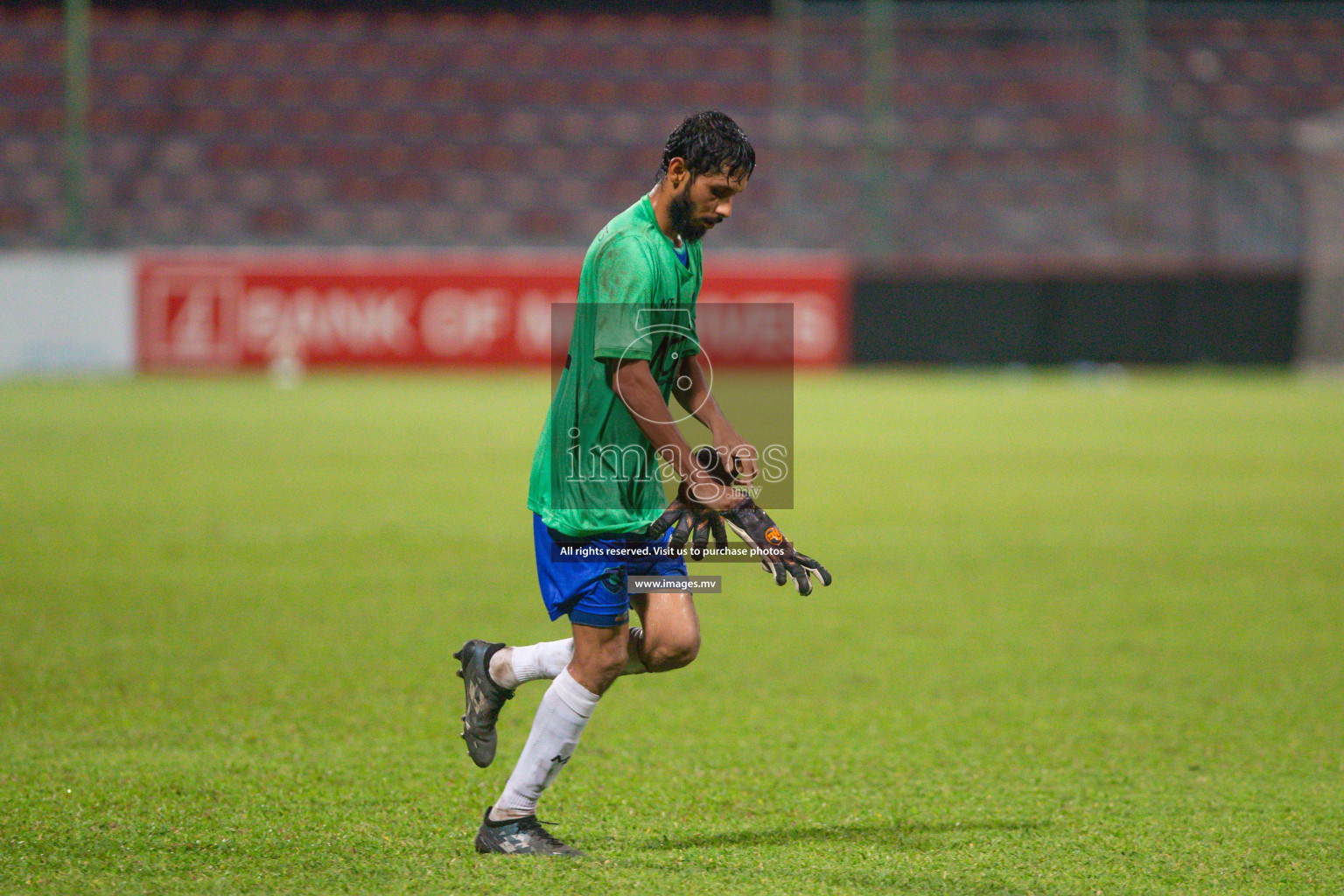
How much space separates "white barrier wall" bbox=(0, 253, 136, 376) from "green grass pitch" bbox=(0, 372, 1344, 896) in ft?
34.1

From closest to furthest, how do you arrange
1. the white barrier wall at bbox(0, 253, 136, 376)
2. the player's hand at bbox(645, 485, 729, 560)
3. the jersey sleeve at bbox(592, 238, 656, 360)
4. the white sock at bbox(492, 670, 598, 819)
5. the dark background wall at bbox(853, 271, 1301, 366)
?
the jersey sleeve at bbox(592, 238, 656, 360), the player's hand at bbox(645, 485, 729, 560), the white sock at bbox(492, 670, 598, 819), the white barrier wall at bbox(0, 253, 136, 376), the dark background wall at bbox(853, 271, 1301, 366)

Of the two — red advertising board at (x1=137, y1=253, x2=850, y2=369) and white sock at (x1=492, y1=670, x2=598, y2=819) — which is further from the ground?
red advertising board at (x1=137, y1=253, x2=850, y2=369)

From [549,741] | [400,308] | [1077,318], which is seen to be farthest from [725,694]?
[1077,318]

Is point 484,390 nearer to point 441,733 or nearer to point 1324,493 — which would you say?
point 1324,493

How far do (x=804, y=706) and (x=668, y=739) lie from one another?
69 cm

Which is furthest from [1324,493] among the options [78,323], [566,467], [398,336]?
[78,323]

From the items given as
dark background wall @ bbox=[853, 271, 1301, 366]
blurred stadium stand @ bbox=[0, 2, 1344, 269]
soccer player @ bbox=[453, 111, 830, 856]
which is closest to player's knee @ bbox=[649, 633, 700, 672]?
soccer player @ bbox=[453, 111, 830, 856]

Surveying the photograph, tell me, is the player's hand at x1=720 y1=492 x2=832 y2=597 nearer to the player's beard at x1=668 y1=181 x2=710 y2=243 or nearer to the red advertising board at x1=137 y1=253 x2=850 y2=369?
the player's beard at x1=668 y1=181 x2=710 y2=243

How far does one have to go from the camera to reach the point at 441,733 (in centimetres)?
514

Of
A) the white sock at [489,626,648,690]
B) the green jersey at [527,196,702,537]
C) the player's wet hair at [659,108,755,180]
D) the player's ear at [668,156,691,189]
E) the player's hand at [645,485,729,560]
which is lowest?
the white sock at [489,626,648,690]

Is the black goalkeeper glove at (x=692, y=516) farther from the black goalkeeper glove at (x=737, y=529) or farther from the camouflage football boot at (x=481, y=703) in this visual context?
the camouflage football boot at (x=481, y=703)

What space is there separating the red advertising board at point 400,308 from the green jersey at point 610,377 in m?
18.9

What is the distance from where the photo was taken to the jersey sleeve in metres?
3.58

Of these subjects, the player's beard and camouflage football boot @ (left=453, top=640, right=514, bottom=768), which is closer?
the player's beard
